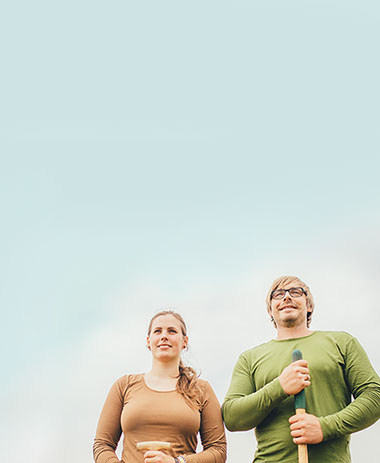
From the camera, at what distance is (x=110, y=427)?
21.2 feet

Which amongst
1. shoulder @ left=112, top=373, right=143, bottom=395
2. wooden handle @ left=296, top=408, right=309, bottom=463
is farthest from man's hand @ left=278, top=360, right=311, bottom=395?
shoulder @ left=112, top=373, right=143, bottom=395

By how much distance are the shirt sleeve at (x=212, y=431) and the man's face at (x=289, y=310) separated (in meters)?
1.03

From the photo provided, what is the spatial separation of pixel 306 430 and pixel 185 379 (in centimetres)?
134

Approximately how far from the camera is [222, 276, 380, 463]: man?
5.98 meters

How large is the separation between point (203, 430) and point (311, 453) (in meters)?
1.04

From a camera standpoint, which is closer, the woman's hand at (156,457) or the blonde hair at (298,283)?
the woman's hand at (156,457)

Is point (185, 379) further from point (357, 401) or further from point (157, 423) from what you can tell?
point (357, 401)

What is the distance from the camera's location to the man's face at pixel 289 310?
6656 mm

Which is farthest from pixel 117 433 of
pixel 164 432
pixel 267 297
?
pixel 267 297

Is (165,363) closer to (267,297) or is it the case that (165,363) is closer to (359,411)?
(267,297)

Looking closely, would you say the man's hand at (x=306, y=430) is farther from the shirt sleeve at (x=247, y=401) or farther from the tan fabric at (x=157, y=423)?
the tan fabric at (x=157, y=423)

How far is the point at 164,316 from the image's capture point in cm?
689

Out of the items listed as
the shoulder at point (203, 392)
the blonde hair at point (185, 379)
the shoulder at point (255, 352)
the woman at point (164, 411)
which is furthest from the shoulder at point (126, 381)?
the shoulder at point (255, 352)

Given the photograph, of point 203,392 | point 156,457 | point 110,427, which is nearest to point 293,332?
point 203,392
